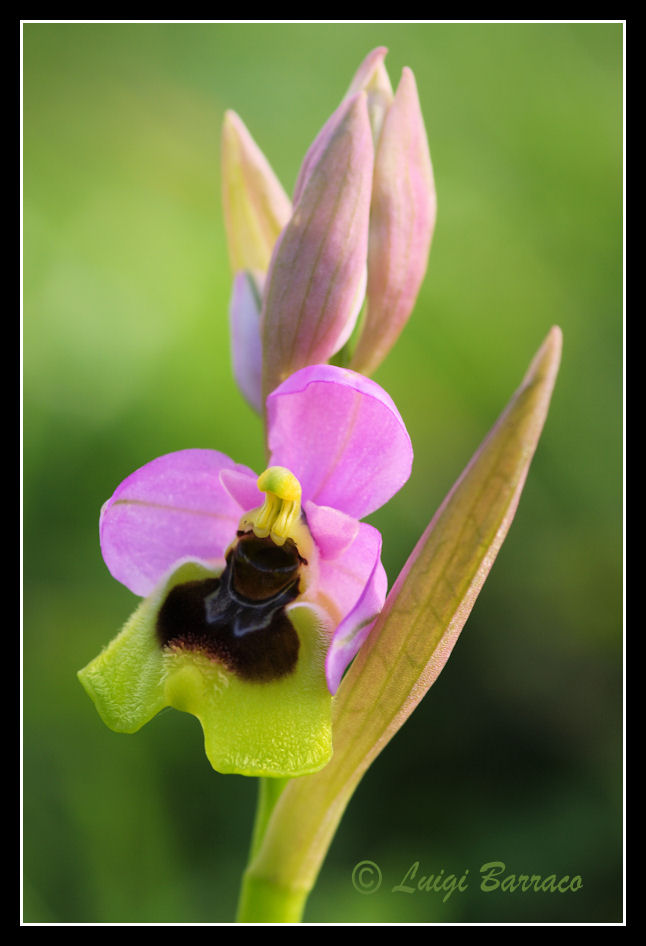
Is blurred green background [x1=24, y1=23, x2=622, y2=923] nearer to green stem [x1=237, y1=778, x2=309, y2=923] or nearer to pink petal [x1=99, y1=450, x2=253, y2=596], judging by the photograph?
green stem [x1=237, y1=778, x2=309, y2=923]

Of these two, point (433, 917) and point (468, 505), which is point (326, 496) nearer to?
point (468, 505)

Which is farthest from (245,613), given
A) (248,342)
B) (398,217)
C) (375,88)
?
(375,88)

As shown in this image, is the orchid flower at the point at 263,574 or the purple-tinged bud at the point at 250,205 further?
the purple-tinged bud at the point at 250,205

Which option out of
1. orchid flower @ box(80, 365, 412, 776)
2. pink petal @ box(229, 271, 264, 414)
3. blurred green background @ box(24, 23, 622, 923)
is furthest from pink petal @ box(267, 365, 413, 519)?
blurred green background @ box(24, 23, 622, 923)

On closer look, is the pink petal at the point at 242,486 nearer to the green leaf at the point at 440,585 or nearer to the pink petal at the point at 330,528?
the pink petal at the point at 330,528

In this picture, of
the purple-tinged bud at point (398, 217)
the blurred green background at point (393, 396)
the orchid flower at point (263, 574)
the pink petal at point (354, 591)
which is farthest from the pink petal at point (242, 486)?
the blurred green background at point (393, 396)

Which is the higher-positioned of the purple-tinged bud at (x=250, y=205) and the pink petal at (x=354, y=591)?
the purple-tinged bud at (x=250, y=205)
